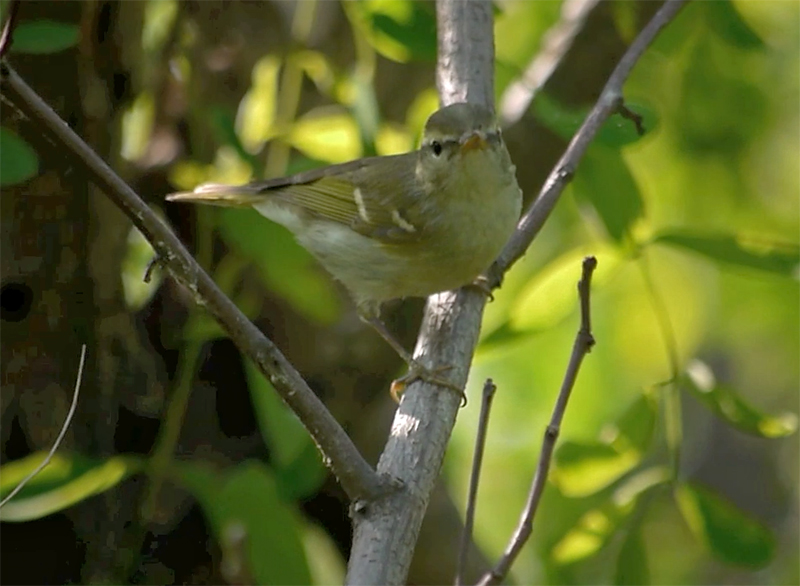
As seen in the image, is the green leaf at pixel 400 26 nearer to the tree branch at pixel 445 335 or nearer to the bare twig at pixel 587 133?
the tree branch at pixel 445 335

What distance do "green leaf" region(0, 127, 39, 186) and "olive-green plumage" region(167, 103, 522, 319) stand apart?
565 mm

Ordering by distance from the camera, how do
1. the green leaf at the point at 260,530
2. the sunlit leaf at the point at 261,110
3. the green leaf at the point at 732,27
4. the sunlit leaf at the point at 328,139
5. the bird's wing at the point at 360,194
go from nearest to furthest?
the green leaf at the point at 260,530
the green leaf at the point at 732,27
the sunlit leaf at the point at 328,139
the sunlit leaf at the point at 261,110
the bird's wing at the point at 360,194

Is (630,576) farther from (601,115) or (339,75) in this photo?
(339,75)

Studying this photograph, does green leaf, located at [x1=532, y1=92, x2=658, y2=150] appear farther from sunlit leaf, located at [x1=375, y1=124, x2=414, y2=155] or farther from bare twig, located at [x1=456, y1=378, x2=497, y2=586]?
bare twig, located at [x1=456, y1=378, x2=497, y2=586]

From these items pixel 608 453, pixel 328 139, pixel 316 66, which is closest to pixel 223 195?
pixel 328 139

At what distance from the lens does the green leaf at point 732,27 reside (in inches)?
108

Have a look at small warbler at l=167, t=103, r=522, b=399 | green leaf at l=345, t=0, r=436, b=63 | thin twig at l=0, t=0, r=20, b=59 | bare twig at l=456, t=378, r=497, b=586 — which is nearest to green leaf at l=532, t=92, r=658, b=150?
small warbler at l=167, t=103, r=522, b=399

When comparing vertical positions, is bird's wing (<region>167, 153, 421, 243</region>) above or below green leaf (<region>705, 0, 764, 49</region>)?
below

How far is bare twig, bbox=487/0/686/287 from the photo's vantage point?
7.41ft

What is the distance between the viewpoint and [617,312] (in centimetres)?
337

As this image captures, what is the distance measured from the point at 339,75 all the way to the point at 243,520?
4.84 feet

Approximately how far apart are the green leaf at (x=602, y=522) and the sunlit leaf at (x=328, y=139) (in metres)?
1.15

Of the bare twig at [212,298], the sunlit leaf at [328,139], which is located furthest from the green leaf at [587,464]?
the sunlit leaf at [328,139]

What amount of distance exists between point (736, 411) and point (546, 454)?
0.73 metres
